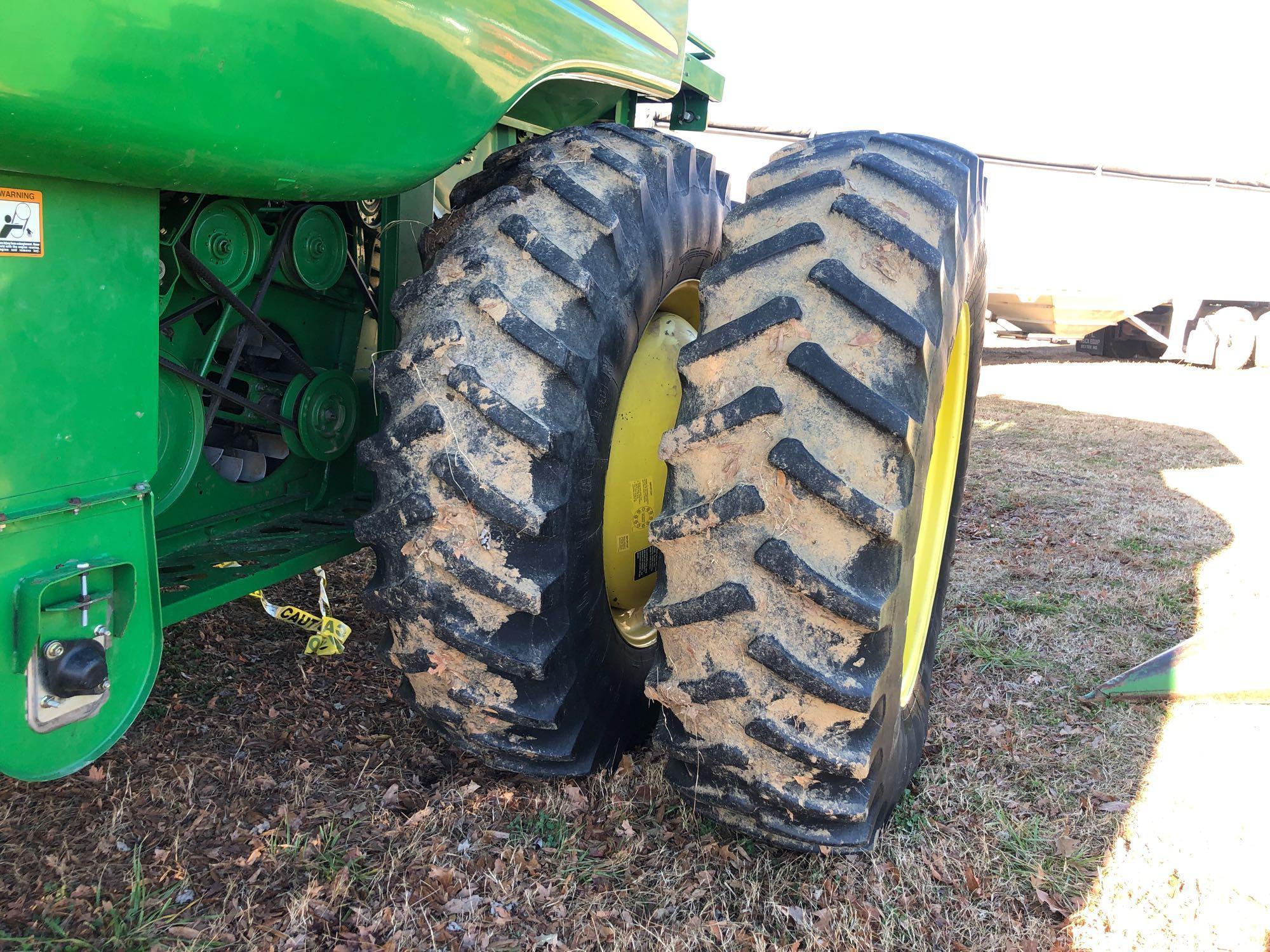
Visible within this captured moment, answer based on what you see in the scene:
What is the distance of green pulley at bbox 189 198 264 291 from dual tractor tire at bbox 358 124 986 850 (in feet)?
1.14

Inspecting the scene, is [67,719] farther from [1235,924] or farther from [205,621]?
[1235,924]

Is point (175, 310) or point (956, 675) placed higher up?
point (175, 310)

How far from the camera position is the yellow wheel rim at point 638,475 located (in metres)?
2.21

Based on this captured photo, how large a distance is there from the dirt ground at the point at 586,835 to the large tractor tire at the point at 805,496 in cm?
29

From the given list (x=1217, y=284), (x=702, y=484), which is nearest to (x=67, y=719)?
(x=702, y=484)

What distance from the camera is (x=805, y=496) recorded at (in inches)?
63.7

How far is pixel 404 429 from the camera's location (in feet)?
5.88

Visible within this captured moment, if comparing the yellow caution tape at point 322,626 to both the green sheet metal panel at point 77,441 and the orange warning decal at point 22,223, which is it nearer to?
the green sheet metal panel at point 77,441

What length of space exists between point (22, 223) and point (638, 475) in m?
1.37

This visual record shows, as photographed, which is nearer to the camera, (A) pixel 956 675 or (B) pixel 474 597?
(B) pixel 474 597

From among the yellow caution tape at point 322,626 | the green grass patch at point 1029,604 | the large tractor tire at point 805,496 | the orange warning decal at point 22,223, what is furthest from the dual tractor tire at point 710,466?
the green grass patch at point 1029,604

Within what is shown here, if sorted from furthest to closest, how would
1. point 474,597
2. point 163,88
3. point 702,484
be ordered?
point 474,597
point 702,484
point 163,88

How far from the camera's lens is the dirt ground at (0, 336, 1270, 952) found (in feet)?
6.13

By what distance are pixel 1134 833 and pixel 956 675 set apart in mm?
883
